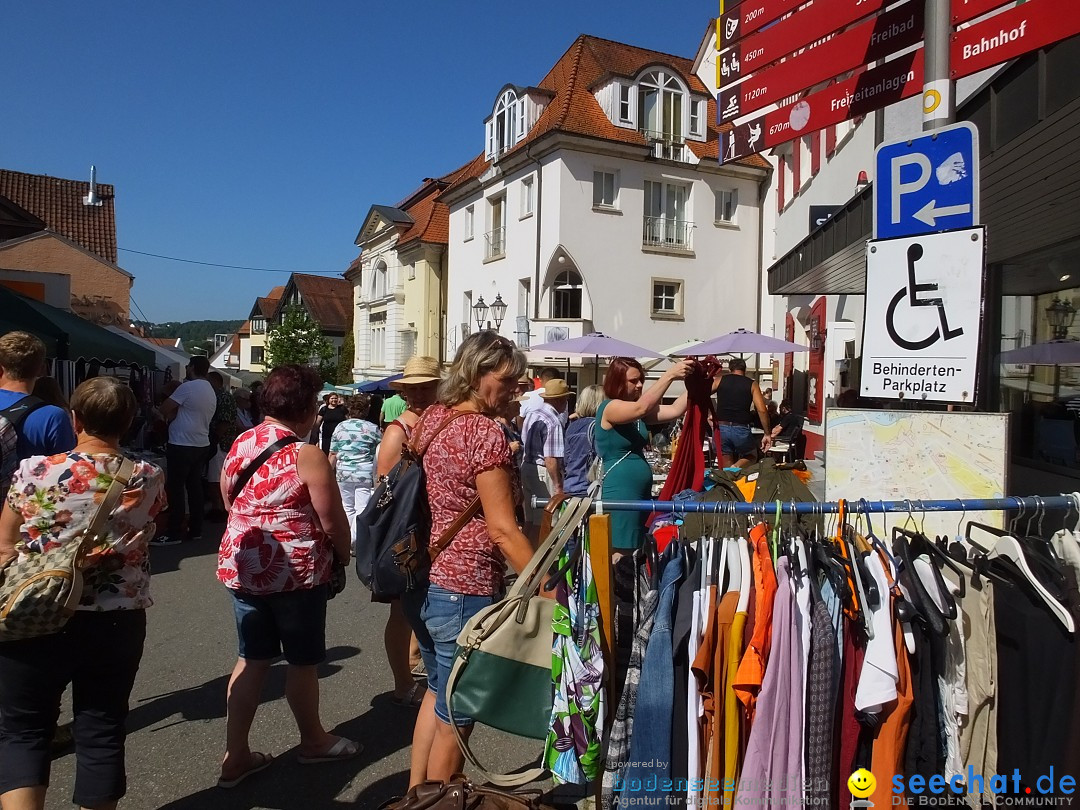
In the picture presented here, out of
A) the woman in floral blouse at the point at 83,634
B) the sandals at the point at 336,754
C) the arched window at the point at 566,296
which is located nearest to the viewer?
the woman in floral blouse at the point at 83,634

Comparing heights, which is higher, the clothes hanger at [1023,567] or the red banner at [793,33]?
the red banner at [793,33]

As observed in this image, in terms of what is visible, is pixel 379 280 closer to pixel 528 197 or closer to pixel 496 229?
pixel 496 229

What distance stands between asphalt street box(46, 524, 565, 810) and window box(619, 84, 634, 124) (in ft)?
73.7

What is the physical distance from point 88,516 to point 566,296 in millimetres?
22717

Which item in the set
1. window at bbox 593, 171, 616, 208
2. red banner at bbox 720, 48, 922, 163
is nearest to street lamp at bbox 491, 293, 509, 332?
window at bbox 593, 171, 616, 208

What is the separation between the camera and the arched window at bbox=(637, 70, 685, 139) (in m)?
25.5

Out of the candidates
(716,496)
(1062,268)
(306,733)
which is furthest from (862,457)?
(1062,268)

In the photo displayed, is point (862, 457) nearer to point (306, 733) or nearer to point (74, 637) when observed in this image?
point (306, 733)

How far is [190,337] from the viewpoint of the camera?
424 ft

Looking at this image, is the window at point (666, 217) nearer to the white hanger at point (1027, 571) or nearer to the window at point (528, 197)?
the window at point (528, 197)

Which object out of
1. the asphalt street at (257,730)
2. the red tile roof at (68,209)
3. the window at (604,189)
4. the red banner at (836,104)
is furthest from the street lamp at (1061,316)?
the red tile roof at (68,209)

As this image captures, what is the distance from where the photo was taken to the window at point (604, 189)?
962 inches

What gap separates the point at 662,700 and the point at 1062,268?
6722 millimetres

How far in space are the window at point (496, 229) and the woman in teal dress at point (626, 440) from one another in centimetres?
2268
